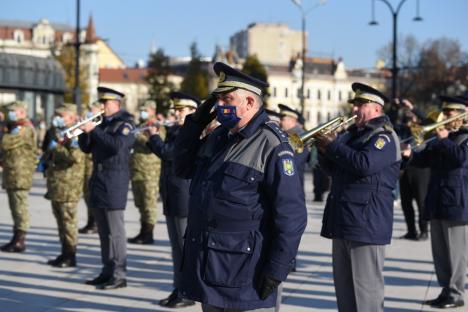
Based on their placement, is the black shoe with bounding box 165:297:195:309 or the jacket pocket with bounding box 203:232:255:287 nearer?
the jacket pocket with bounding box 203:232:255:287

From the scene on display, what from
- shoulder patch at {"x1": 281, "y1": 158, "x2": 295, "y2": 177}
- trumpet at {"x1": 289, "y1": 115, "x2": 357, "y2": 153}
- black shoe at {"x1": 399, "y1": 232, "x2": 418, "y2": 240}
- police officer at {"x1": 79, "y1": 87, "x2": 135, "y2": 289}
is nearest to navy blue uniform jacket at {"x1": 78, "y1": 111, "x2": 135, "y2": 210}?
police officer at {"x1": 79, "y1": 87, "x2": 135, "y2": 289}

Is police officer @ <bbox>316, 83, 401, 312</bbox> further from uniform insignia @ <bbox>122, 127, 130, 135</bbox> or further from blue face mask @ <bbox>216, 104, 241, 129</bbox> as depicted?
uniform insignia @ <bbox>122, 127, 130, 135</bbox>

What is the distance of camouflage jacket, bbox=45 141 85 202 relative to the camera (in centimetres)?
1019

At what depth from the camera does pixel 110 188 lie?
909 cm

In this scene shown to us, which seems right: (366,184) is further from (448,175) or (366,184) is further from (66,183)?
(66,183)

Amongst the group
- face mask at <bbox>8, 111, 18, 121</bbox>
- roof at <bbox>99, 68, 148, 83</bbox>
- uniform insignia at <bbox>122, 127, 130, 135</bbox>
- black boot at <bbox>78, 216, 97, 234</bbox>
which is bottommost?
black boot at <bbox>78, 216, 97, 234</bbox>

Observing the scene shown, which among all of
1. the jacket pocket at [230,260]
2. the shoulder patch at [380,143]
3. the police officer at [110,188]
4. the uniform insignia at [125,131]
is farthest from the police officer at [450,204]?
the jacket pocket at [230,260]

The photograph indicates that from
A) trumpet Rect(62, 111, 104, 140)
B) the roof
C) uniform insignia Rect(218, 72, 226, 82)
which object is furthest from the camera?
the roof

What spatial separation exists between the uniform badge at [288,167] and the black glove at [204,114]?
23.6 inches

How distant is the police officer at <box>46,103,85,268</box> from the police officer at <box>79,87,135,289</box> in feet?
3.25

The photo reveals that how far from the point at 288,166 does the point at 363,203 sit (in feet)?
6.08

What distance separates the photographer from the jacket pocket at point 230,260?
4.77m

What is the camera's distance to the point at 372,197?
21.6 ft

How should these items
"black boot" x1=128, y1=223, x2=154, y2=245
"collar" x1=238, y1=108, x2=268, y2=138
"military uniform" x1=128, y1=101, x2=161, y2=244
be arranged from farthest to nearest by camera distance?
"military uniform" x1=128, y1=101, x2=161, y2=244 < "black boot" x1=128, y1=223, x2=154, y2=245 < "collar" x1=238, y1=108, x2=268, y2=138
